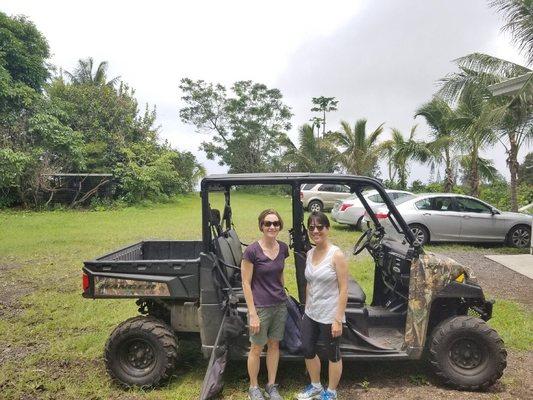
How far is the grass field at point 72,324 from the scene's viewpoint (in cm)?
400

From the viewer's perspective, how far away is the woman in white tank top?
3.33 meters

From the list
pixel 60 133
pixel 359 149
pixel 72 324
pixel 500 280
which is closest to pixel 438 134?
pixel 359 149

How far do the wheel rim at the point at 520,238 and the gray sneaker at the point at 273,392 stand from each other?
9.66 m

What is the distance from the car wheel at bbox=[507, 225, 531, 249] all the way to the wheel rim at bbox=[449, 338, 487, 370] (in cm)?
841

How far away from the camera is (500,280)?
7883 mm

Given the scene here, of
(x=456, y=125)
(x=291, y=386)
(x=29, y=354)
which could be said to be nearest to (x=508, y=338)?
(x=291, y=386)

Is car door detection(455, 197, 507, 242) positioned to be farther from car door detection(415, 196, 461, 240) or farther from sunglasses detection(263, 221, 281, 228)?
sunglasses detection(263, 221, 281, 228)

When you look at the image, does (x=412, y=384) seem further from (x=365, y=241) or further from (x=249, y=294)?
(x=249, y=294)

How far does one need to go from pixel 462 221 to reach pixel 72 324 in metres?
9.08

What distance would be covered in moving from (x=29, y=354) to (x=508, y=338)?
5.30 m

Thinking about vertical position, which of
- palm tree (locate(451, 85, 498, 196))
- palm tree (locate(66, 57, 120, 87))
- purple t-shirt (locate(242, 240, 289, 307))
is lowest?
purple t-shirt (locate(242, 240, 289, 307))

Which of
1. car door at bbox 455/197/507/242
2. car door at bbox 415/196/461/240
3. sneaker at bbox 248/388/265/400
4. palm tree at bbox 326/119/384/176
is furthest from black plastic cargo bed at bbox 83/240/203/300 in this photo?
palm tree at bbox 326/119/384/176

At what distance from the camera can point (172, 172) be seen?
77.9ft

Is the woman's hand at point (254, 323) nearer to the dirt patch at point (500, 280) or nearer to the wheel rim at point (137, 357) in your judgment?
the wheel rim at point (137, 357)
